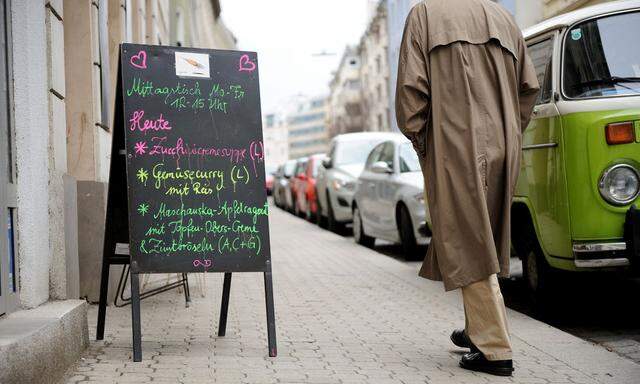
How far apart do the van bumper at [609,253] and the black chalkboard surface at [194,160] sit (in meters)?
2.13

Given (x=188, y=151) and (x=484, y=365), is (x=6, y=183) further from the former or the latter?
(x=484, y=365)

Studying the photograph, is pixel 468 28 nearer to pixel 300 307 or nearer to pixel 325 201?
pixel 300 307

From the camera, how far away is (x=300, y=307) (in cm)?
746

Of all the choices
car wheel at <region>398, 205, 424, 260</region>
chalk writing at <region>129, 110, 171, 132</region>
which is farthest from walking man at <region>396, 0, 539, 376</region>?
car wheel at <region>398, 205, 424, 260</region>

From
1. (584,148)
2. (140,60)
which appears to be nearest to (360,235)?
(584,148)

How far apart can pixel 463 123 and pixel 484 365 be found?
1287mm

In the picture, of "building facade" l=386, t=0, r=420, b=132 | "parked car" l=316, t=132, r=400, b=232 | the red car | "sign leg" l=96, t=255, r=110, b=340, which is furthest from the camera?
"building facade" l=386, t=0, r=420, b=132

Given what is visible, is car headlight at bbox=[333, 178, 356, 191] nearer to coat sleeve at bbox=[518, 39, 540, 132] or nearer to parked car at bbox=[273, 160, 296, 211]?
parked car at bbox=[273, 160, 296, 211]

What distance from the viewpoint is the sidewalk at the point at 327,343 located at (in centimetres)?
490

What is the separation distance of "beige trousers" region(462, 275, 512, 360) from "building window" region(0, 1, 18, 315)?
92.3 inches

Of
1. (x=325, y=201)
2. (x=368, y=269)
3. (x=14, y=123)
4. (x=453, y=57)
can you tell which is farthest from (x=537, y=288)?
(x=325, y=201)

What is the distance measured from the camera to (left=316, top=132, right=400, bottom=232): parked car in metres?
16.9

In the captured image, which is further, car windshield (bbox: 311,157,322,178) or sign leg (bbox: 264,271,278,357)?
car windshield (bbox: 311,157,322,178)

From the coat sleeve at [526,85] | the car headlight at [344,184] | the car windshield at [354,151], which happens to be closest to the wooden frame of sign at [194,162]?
the coat sleeve at [526,85]
